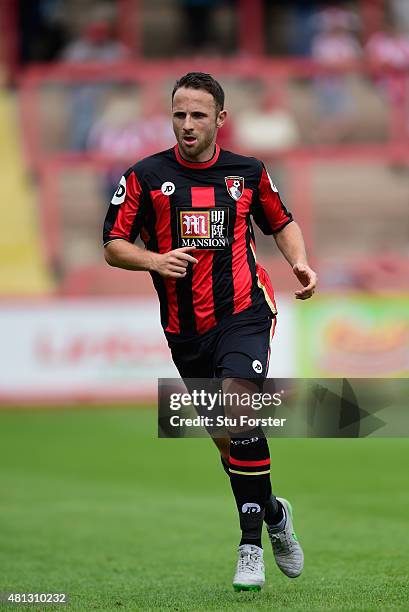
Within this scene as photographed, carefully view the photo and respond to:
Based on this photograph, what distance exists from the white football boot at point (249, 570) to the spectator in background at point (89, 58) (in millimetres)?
13529

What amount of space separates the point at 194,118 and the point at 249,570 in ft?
6.53

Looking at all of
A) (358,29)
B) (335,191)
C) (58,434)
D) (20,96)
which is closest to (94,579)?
(58,434)

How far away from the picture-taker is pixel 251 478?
5492mm

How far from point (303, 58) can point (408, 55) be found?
1.96m

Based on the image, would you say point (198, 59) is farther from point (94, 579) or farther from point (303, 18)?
point (94, 579)

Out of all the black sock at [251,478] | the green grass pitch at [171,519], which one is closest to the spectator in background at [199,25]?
the green grass pitch at [171,519]

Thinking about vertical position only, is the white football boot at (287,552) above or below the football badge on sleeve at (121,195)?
below

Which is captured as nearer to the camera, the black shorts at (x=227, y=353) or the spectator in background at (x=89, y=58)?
the black shorts at (x=227, y=353)

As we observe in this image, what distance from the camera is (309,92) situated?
19016mm

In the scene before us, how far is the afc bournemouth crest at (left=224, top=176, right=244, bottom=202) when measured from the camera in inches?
222

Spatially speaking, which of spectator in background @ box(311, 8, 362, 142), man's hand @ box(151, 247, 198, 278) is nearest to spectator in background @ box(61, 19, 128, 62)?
spectator in background @ box(311, 8, 362, 142)

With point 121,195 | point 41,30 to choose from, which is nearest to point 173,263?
point 121,195

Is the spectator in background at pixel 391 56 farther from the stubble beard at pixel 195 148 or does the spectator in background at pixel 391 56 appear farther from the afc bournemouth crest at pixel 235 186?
the stubble beard at pixel 195 148

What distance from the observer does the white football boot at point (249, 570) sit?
545 cm
